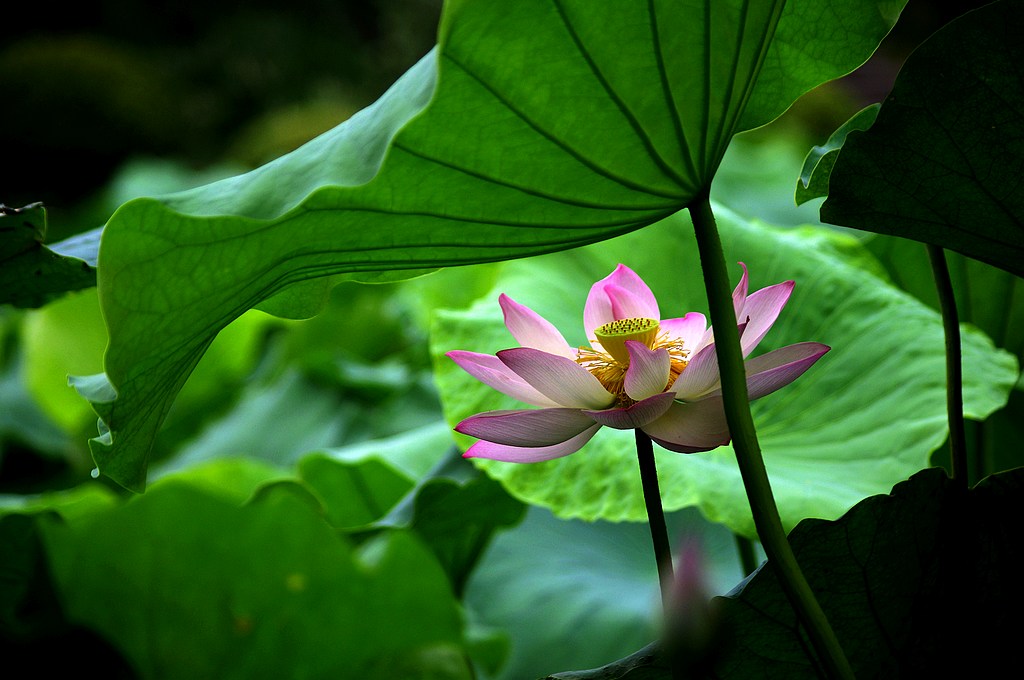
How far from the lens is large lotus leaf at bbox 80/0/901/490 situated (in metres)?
0.33

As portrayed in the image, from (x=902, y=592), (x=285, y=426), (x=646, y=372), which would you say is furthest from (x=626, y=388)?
(x=285, y=426)

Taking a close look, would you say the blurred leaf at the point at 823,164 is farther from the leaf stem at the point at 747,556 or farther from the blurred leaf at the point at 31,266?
the blurred leaf at the point at 31,266

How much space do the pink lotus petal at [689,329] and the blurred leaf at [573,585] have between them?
1.38 feet

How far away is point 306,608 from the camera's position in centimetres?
72

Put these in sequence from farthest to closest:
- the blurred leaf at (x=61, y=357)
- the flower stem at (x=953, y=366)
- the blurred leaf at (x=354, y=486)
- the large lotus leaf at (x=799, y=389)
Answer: the blurred leaf at (x=61, y=357) < the blurred leaf at (x=354, y=486) < the large lotus leaf at (x=799, y=389) < the flower stem at (x=953, y=366)

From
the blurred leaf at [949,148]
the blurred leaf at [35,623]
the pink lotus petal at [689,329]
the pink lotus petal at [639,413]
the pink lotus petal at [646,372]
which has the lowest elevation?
the blurred leaf at [35,623]

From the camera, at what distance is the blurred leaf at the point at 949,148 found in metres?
0.37

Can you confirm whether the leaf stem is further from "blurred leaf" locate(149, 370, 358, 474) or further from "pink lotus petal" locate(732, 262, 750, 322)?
"blurred leaf" locate(149, 370, 358, 474)

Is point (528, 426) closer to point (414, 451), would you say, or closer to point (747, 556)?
point (747, 556)

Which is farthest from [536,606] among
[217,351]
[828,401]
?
[217,351]

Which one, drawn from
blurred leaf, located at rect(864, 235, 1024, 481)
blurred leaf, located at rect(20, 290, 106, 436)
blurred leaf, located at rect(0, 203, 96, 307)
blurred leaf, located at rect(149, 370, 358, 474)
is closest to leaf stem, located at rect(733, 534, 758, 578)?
blurred leaf, located at rect(864, 235, 1024, 481)

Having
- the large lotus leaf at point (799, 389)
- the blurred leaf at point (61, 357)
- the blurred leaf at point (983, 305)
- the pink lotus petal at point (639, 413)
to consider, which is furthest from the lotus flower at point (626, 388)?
the blurred leaf at point (61, 357)

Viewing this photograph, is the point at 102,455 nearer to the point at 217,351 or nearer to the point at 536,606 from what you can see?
the point at 536,606

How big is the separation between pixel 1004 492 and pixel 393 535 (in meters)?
0.47
